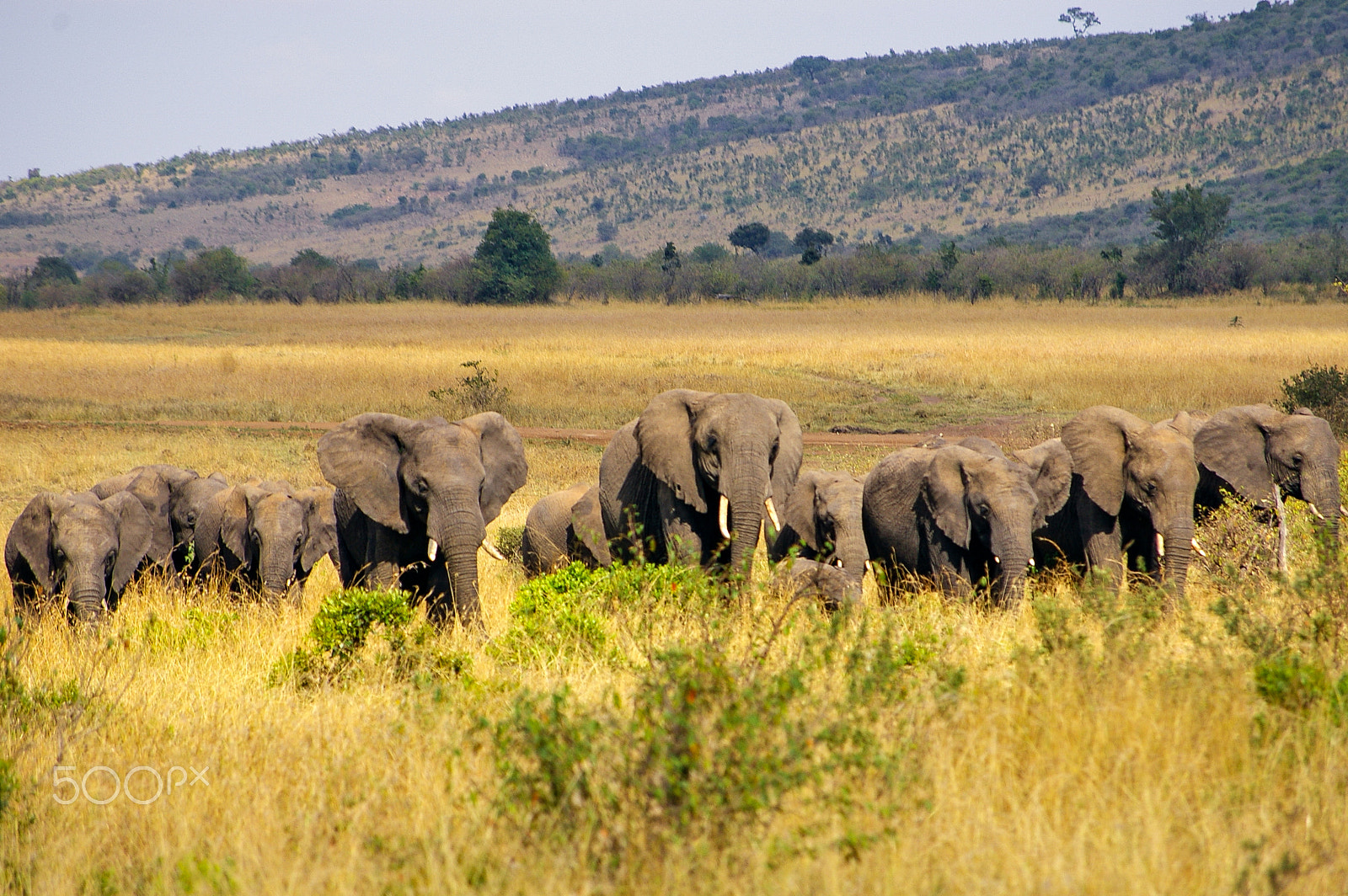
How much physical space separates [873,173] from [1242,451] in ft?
419

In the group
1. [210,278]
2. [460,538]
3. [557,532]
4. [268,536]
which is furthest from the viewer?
[210,278]

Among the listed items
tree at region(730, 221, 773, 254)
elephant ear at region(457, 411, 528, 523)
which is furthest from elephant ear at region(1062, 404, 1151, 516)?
tree at region(730, 221, 773, 254)

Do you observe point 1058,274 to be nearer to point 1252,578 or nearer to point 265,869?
point 1252,578

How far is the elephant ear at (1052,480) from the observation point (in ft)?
31.7

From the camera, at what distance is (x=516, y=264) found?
70.6m

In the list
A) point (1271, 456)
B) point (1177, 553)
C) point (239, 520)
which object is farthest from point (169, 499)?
point (1271, 456)

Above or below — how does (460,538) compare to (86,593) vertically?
above

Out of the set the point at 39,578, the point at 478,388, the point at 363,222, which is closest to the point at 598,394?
the point at 478,388

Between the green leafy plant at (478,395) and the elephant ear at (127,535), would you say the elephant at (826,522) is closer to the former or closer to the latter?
the elephant ear at (127,535)

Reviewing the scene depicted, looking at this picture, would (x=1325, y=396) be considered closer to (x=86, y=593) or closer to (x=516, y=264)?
(x=86, y=593)

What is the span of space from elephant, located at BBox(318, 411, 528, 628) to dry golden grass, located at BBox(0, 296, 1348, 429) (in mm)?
15573

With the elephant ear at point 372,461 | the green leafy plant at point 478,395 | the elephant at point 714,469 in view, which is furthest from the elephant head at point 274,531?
the green leafy plant at point 478,395

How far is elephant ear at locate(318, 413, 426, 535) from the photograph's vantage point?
8375mm

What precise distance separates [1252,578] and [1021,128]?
5588 inches
